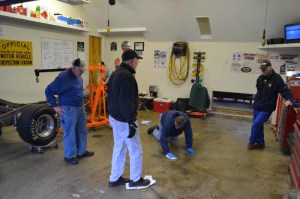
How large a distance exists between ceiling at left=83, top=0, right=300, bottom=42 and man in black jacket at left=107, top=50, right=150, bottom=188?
3856 mm

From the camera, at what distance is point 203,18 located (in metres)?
6.27

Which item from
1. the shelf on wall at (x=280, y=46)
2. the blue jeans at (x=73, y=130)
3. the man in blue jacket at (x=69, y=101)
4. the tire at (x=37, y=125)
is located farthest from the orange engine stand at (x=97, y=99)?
the shelf on wall at (x=280, y=46)

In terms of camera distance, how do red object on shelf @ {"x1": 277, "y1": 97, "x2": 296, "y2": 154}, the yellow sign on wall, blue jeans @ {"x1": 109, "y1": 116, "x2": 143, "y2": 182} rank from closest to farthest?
blue jeans @ {"x1": 109, "y1": 116, "x2": 143, "y2": 182} < red object on shelf @ {"x1": 277, "y1": 97, "x2": 296, "y2": 154} < the yellow sign on wall

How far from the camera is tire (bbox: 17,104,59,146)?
3646 mm

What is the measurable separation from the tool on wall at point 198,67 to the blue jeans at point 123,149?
4.31 m

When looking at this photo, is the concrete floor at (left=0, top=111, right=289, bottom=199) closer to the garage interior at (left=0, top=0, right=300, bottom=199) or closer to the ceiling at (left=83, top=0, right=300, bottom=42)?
the garage interior at (left=0, top=0, right=300, bottom=199)

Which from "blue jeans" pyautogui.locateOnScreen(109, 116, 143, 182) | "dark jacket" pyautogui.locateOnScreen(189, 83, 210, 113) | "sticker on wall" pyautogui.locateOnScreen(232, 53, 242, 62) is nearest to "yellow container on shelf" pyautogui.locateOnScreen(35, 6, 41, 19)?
"blue jeans" pyautogui.locateOnScreen(109, 116, 143, 182)

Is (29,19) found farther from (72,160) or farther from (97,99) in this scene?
(72,160)

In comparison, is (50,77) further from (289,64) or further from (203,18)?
(289,64)

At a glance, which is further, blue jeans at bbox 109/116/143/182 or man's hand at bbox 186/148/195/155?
man's hand at bbox 186/148/195/155

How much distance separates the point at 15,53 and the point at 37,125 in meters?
2.21

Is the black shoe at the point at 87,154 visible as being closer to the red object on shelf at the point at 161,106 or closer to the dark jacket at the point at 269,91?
the dark jacket at the point at 269,91

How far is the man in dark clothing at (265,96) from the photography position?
3.93 metres

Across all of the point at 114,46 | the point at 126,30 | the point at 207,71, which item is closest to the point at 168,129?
the point at 207,71
